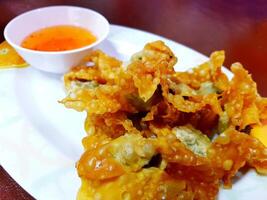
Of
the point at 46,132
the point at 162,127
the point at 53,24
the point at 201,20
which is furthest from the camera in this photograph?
the point at 201,20

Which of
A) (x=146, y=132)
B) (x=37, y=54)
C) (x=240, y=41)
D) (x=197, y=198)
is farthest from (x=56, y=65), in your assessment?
(x=240, y=41)

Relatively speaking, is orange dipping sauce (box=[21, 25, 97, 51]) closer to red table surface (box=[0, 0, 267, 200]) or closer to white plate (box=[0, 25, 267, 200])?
white plate (box=[0, 25, 267, 200])

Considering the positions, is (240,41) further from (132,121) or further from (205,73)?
(132,121)

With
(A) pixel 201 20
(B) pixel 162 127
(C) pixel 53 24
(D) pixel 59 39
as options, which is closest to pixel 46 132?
(B) pixel 162 127

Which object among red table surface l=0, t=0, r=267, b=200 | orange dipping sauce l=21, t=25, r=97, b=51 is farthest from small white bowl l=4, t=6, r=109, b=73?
red table surface l=0, t=0, r=267, b=200

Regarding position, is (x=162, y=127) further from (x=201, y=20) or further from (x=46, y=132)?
(x=201, y=20)

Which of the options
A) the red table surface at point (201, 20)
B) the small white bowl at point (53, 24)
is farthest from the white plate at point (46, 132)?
the red table surface at point (201, 20)
